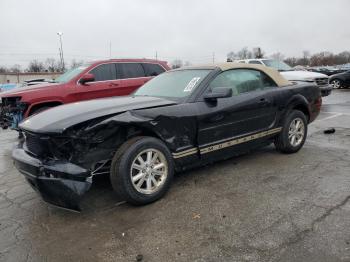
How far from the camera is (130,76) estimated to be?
897 cm

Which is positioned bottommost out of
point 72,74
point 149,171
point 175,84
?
point 149,171

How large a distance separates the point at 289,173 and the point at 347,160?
3.88 feet

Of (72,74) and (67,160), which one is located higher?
(72,74)

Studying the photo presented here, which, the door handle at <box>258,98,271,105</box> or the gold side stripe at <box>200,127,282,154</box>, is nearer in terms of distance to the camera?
the gold side stripe at <box>200,127,282,154</box>

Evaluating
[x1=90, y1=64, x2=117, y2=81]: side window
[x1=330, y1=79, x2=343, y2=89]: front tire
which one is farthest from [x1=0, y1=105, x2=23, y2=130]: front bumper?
[x1=330, y1=79, x2=343, y2=89]: front tire

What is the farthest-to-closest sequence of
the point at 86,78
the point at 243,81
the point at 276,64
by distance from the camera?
1. the point at 276,64
2. the point at 86,78
3. the point at 243,81

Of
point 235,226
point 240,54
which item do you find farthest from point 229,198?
point 240,54

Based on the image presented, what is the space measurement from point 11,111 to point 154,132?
4949mm

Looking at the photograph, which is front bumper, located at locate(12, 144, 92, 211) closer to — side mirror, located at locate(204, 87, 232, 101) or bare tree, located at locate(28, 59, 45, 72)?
side mirror, located at locate(204, 87, 232, 101)

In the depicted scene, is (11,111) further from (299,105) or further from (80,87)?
(299,105)

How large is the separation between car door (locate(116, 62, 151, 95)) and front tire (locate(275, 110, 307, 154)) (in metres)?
4.41

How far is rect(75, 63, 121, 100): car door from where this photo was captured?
8070mm

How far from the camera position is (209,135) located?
14.6 feet

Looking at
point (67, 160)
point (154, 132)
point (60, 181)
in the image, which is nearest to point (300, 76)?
point (154, 132)
